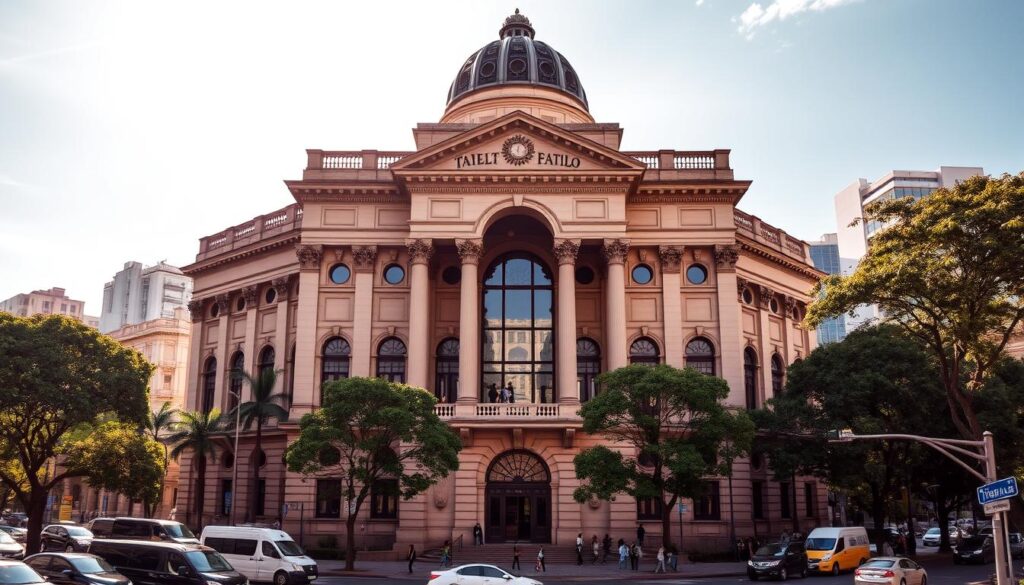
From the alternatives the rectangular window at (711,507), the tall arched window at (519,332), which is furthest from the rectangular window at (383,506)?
the rectangular window at (711,507)

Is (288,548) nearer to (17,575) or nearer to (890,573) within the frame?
(17,575)

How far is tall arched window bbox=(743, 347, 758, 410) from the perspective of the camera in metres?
53.5

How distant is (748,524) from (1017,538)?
15.2m

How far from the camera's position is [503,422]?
44688 mm

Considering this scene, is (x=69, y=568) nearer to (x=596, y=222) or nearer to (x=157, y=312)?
(x=596, y=222)

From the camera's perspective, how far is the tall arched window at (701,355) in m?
50.5

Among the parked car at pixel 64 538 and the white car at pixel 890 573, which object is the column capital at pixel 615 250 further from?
the parked car at pixel 64 538

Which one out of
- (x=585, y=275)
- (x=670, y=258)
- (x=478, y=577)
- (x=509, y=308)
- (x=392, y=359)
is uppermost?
(x=670, y=258)

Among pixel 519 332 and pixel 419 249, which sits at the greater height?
pixel 419 249

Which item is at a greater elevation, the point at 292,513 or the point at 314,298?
the point at 314,298

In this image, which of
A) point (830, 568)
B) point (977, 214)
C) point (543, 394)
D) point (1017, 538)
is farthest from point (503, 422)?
point (1017, 538)

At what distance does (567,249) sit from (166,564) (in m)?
29.3

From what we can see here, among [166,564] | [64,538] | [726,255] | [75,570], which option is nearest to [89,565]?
[75,570]

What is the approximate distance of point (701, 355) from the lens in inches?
1994
